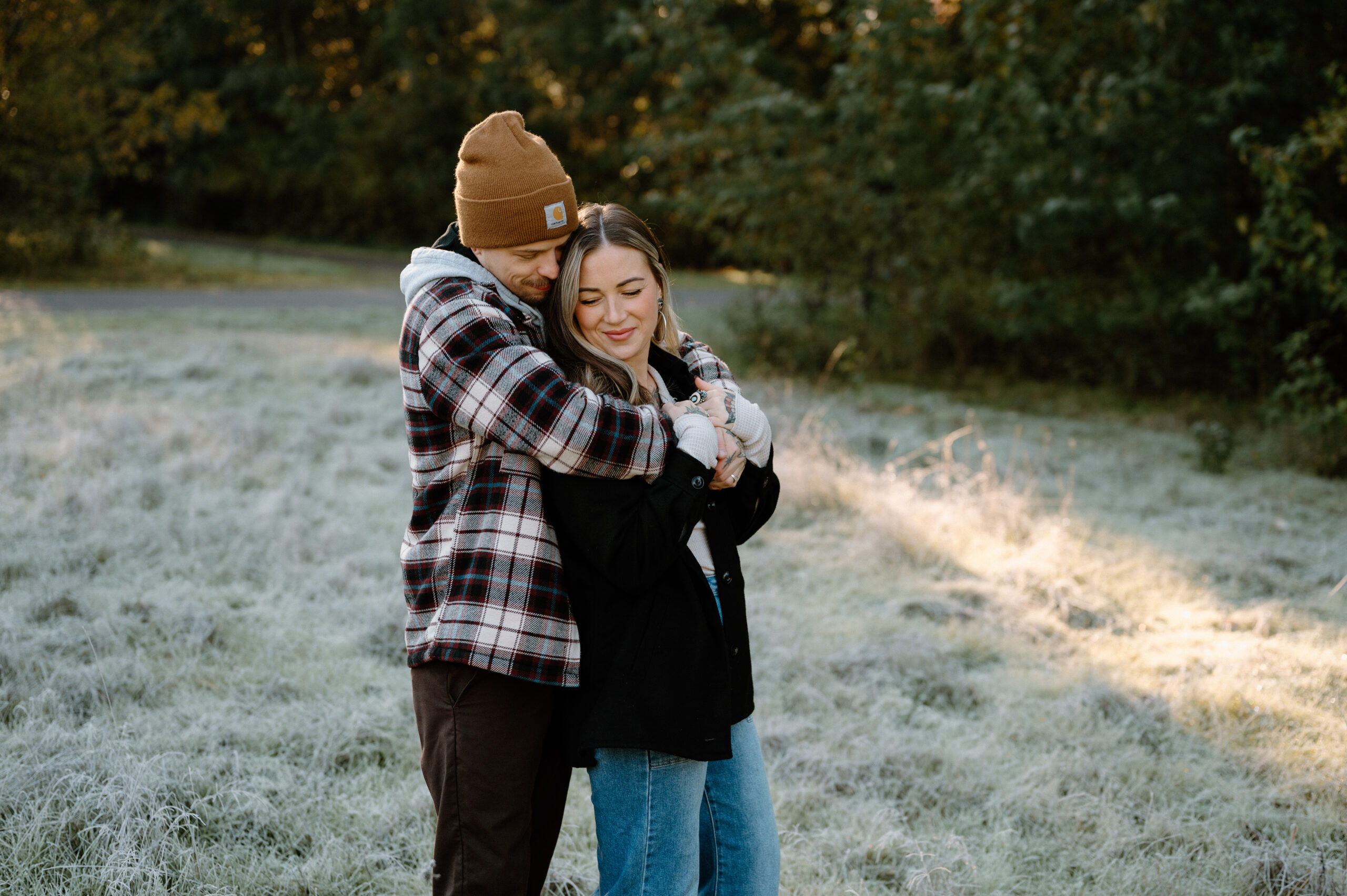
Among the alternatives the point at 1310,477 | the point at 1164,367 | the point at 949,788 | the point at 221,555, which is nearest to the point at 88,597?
the point at 221,555

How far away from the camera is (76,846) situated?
2494 mm

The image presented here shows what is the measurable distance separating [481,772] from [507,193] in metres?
1.05

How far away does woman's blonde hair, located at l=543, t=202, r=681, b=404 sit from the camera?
74.7 inches

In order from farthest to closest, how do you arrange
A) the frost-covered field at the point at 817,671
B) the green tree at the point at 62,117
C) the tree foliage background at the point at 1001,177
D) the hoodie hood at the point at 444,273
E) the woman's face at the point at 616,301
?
the green tree at the point at 62,117
the tree foliage background at the point at 1001,177
the frost-covered field at the point at 817,671
the woman's face at the point at 616,301
the hoodie hood at the point at 444,273

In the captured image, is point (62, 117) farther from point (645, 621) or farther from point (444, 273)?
point (645, 621)

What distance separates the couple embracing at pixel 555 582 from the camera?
1.69 metres

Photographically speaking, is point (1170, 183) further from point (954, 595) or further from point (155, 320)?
point (155, 320)

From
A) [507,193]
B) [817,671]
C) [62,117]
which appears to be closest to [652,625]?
[507,193]

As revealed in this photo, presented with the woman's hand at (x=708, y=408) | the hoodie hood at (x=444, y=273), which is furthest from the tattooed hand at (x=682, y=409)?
the hoodie hood at (x=444, y=273)

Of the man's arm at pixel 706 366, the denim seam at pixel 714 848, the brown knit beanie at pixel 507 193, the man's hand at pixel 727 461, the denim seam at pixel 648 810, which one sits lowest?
the denim seam at pixel 714 848

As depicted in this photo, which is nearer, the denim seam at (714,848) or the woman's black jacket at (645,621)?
the woman's black jacket at (645,621)

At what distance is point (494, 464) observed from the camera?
5.78 ft

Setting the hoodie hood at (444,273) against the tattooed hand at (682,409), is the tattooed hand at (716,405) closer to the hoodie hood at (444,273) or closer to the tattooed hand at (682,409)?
the tattooed hand at (682,409)

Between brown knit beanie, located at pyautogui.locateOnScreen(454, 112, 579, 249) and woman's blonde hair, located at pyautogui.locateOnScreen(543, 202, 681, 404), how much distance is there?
0.19 feet
